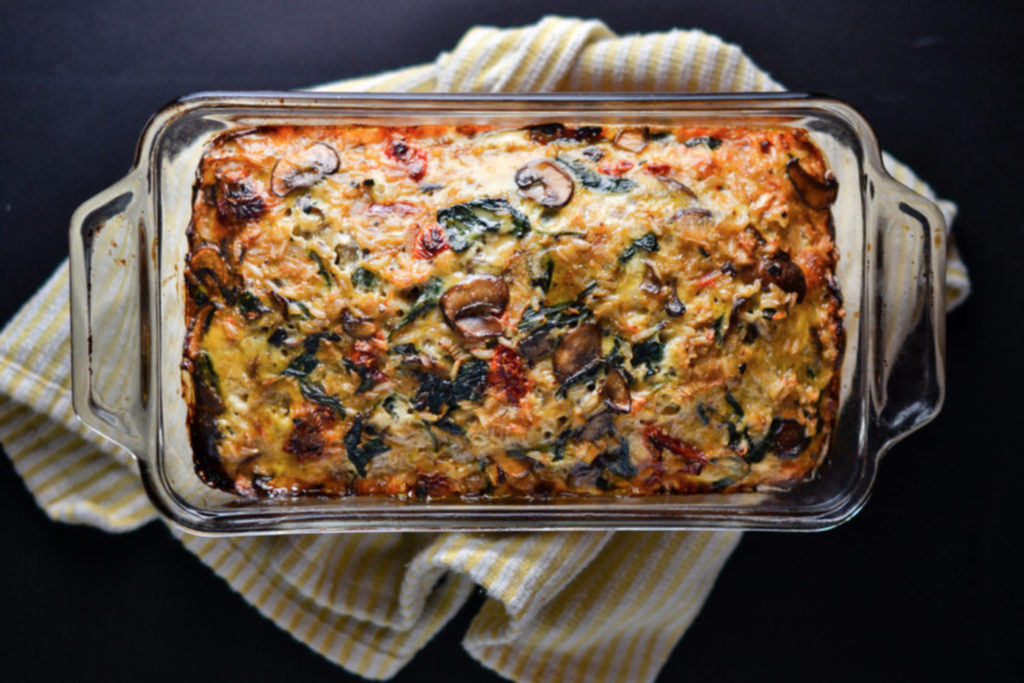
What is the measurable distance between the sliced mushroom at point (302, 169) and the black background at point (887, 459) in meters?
0.63

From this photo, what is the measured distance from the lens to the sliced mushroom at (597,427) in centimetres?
181

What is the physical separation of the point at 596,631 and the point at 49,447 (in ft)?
4.83

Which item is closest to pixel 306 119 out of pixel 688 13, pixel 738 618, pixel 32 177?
pixel 32 177

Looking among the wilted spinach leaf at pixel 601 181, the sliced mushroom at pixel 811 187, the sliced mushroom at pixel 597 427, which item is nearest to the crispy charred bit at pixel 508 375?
the sliced mushroom at pixel 597 427

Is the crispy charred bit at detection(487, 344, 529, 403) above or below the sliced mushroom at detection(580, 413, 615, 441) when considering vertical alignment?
above

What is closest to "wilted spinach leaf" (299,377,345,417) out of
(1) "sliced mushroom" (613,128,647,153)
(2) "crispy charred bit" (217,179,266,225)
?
(2) "crispy charred bit" (217,179,266,225)

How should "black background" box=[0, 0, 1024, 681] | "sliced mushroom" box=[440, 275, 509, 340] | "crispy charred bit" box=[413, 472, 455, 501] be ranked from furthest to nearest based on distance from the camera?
1. "black background" box=[0, 0, 1024, 681]
2. "crispy charred bit" box=[413, 472, 455, 501]
3. "sliced mushroom" box=[440, 275, 509, 340]

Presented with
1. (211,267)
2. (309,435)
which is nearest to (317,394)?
(309,435)

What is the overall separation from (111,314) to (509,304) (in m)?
0.84

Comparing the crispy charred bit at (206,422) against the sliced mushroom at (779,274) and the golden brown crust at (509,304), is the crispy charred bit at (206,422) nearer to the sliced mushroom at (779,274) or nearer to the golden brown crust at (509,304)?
the golden brown crust at (509,304)

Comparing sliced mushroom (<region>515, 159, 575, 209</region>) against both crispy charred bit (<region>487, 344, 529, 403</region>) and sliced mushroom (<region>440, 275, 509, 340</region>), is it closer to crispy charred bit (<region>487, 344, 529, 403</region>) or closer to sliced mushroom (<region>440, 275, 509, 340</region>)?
sliced mushroom (<region>440, 275, 509, 340</region>)

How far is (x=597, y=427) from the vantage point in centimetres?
182

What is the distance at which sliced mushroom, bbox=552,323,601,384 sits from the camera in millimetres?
1788

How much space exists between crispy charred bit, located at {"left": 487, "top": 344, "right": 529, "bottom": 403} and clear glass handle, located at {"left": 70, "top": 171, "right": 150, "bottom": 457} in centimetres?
72
